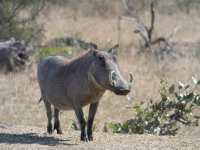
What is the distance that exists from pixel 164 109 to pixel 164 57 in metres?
8.36

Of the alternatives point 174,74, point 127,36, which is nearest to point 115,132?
point 174,74

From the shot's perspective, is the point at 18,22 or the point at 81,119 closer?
the point at 81,119

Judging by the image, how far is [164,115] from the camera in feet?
41.3

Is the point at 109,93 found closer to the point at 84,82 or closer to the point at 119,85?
the point at 84,82

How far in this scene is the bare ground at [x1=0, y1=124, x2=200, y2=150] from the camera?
9398 mm

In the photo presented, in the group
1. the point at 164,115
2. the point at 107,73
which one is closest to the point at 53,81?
the point at 107,73

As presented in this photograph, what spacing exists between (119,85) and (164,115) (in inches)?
136

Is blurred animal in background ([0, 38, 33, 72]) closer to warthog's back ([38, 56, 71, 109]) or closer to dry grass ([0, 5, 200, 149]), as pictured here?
dry grass ([0, 5, 200, 149])

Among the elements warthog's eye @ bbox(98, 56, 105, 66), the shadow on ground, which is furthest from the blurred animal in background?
A: warthog's eye @ bbox(98, 56, 105, 66)

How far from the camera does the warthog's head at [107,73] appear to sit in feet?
30.4

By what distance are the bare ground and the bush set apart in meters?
1.48

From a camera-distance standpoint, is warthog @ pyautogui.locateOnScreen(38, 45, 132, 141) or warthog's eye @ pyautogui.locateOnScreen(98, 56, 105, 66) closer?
warthog @ pyautogui.locateOnScreen(38, 45, 132, 141)

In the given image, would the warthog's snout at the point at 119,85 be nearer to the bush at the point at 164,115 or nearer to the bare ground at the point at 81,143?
the bare ground at the point at 81,143

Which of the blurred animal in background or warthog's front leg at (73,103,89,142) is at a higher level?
the blurred animal in background
